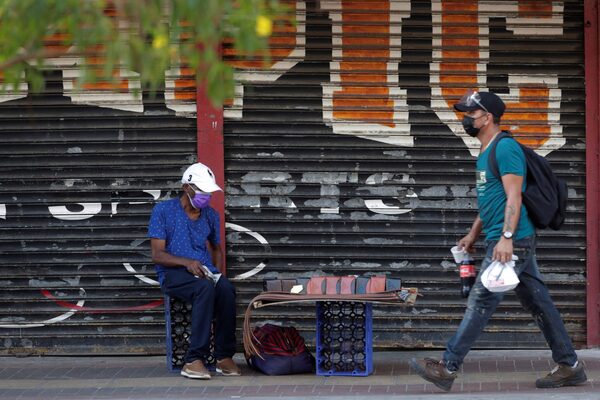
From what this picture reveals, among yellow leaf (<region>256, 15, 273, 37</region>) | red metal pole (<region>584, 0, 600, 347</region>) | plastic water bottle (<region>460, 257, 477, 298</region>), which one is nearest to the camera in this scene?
yellow leaf (<region>256, 15, 273, 37</region>)

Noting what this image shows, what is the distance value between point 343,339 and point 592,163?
7.74ft

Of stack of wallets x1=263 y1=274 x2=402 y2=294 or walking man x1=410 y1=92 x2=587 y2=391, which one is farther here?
stack of wallets x1=263 y1=274 x2=402 y2=294

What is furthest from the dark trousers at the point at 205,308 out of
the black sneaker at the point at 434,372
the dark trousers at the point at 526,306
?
the dark trousers at the point at 526,306

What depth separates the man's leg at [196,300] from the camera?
26.0 ft

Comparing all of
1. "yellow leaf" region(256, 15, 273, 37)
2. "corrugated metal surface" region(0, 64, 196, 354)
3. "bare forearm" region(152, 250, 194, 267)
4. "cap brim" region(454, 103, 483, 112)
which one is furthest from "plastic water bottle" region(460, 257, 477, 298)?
"yellow leaf" region(256, 15, 273, 37)

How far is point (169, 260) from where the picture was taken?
802 centimetres

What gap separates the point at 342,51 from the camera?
347 inches

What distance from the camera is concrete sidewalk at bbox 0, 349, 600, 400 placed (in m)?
Result: 7.54

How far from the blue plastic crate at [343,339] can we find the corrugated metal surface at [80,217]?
59.7 inches

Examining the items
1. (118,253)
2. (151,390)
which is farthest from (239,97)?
(151,390)

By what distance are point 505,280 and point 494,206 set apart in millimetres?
505

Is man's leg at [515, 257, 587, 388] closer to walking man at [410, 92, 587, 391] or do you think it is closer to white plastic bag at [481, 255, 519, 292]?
walking man at [410, 92, 587, 391]

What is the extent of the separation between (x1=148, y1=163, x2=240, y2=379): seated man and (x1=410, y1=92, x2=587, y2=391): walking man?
1490 mm

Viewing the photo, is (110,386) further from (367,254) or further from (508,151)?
(508,151)
